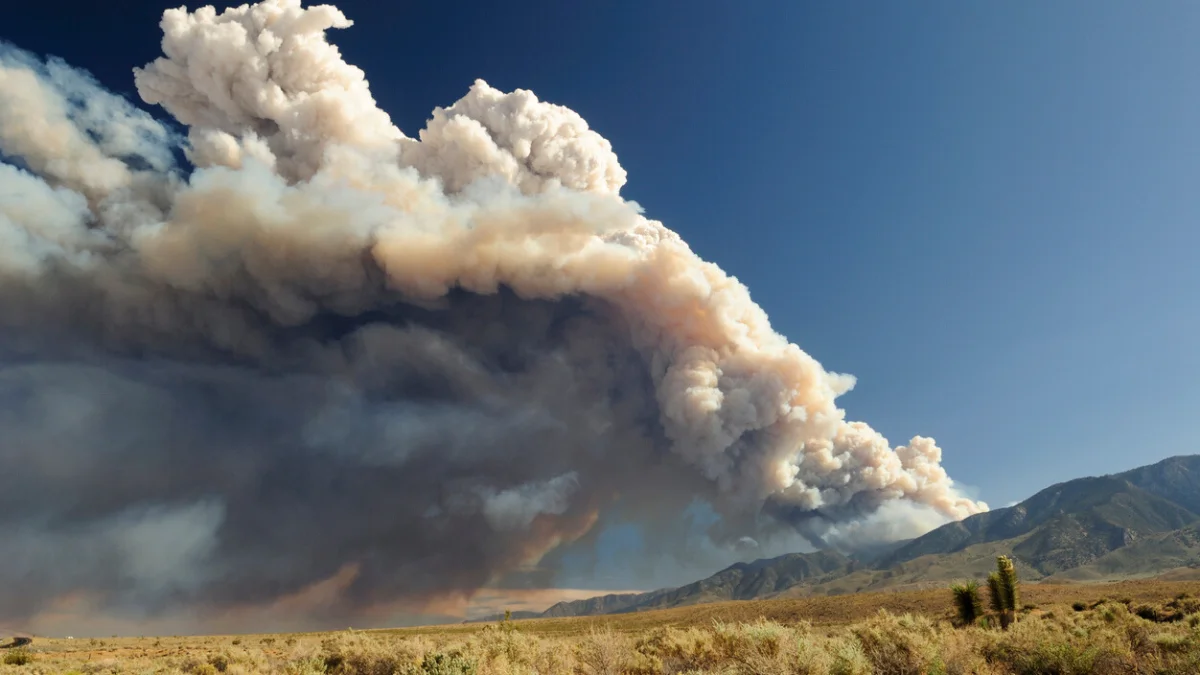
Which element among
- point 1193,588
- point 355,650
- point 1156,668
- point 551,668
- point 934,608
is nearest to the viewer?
point 1156,668

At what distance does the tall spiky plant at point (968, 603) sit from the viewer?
3084 cm

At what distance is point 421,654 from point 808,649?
13675 millimetres

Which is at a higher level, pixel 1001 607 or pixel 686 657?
pixel 686 657

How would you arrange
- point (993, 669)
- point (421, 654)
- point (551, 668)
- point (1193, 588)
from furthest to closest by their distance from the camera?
1. point (1193, 588)
2. point (421, 654)
3. point (551, 668)
4. point (993, 669)

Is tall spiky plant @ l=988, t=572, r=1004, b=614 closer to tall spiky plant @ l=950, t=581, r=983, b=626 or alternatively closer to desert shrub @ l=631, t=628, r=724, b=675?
tall spiky plant @ l=950, t=581, r=983, b=626

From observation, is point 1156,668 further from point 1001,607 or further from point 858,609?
point 858,609

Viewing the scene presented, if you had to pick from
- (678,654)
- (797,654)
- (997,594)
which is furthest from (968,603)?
(797,654)

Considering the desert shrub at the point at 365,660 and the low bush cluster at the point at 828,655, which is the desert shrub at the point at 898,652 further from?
the desert shrub at the point at 365,660

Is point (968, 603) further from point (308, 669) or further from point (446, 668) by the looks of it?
point (308, 669)

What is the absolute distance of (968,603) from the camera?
102ft

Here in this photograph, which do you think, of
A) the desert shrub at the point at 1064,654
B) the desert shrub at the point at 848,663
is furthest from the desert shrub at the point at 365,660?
the desert shrub at the point at 1064,654

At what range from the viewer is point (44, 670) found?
2589 centimetres

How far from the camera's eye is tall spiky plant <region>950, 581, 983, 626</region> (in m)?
30.8

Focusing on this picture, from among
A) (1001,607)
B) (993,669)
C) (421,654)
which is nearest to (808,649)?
(993,669)
